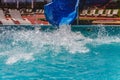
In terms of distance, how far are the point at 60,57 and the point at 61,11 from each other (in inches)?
125

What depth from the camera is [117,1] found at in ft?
88.0

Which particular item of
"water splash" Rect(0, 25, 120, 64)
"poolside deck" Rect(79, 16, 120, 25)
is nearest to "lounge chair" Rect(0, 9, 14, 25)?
"water splash" Rect(0, 25, 120, 64)

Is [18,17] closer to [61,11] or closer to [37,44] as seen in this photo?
[61,11]

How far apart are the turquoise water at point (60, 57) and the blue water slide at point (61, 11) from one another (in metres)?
1.02

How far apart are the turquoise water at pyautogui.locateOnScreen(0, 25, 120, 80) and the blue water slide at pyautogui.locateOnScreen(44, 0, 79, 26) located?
1025 mm

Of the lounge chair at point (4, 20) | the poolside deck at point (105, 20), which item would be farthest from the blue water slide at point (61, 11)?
the lounge chair at point (4, 20)

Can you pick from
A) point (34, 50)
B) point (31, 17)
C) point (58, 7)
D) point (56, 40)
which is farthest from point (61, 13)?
point (31, 17)

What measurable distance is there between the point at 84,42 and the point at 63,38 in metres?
1.14

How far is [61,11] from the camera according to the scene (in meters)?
14.4

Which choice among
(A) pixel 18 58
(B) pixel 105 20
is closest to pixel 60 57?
(A) pixel 18 58

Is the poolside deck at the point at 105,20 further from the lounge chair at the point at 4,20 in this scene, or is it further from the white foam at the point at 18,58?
the white foam at the point at 18,58

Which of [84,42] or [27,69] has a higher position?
[27,69]

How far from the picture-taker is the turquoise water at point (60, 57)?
9938mm

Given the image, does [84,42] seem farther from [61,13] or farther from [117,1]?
[117,1]
